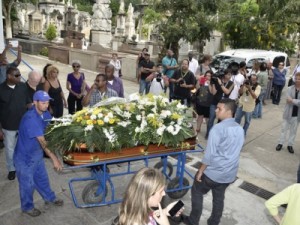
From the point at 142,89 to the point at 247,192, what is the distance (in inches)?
228

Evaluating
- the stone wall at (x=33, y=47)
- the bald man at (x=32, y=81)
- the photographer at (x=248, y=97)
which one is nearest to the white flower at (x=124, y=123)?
the bald man at (x=32, y=81)

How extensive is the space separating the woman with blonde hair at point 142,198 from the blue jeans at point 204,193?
1.82 metres

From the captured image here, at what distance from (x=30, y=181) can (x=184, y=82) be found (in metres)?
5.04

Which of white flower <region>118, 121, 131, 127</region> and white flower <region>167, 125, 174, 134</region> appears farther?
white flower <region>167, 125, 174, 134</region>

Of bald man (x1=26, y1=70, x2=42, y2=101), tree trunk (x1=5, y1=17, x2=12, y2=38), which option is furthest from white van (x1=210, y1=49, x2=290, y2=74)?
tree trunk (x1=5, y1=17, x2=12, y2=38)

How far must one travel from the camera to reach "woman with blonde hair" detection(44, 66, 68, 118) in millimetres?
6484

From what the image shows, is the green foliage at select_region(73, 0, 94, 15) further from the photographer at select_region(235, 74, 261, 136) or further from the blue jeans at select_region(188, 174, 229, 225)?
the blue jeans at select_region(188, 174, 229, 225)

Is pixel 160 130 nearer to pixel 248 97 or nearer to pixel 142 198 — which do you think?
pixel 142 198

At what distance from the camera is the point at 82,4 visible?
66125mm

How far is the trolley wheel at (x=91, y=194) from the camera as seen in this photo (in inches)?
192

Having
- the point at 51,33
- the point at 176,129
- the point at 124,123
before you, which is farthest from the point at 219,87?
the point at 51,33

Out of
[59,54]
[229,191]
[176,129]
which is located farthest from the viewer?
[59,54]

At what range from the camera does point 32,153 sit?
14.3 feet

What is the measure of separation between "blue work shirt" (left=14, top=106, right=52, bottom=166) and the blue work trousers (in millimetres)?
50
